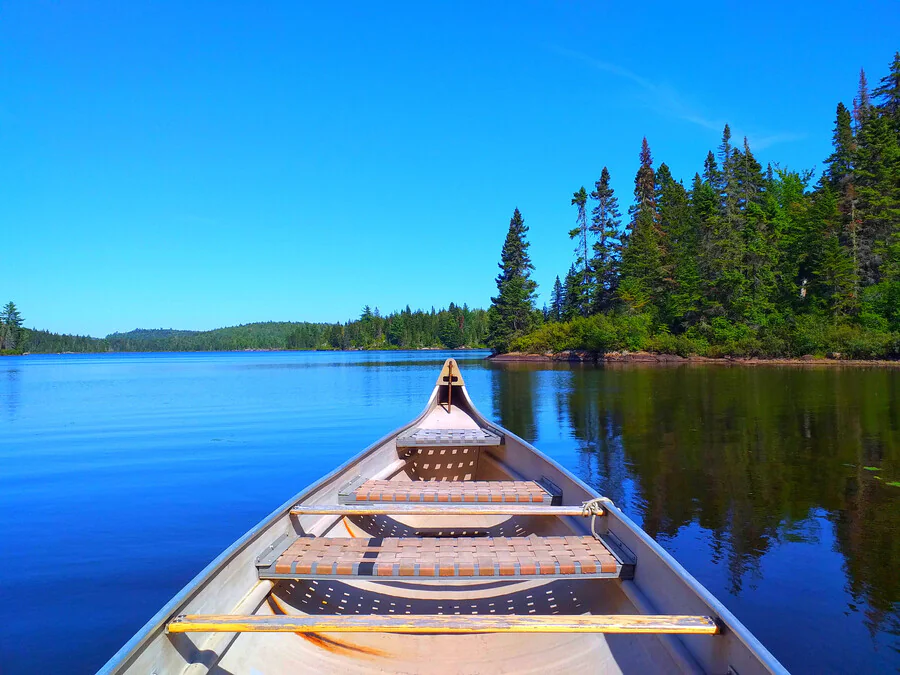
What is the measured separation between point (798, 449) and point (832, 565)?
7.44 m

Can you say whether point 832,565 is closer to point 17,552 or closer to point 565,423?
point 17,552

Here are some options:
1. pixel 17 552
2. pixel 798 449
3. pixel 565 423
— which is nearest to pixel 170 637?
pixel 17 552

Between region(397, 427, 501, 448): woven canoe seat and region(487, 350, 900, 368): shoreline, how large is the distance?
4168cm

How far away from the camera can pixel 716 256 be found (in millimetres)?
55438

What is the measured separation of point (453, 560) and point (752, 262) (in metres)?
59.6

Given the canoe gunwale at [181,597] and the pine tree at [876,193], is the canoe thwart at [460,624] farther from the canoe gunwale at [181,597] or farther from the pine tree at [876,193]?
the pine tree at [876,193]

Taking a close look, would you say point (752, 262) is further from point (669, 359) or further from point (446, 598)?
point (446, 598)

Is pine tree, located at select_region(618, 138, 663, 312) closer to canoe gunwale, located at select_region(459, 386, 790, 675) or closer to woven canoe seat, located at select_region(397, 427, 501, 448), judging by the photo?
woven canoe seat, located at select_region(397, 427, 501, 448)

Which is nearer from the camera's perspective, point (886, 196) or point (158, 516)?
point (158, 516)

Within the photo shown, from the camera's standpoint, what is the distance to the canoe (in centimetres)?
249

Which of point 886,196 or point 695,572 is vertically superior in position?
point 886,196

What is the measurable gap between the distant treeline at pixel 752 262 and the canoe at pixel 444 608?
157 feet

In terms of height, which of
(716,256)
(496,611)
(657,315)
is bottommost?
(496,611)

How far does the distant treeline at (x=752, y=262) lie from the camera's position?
45250 mm
